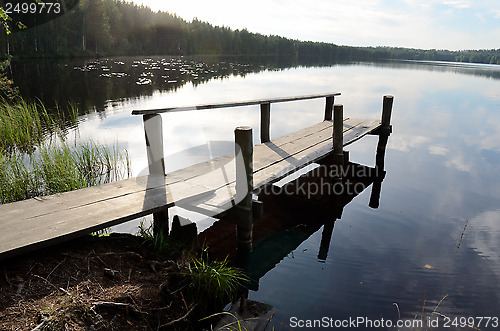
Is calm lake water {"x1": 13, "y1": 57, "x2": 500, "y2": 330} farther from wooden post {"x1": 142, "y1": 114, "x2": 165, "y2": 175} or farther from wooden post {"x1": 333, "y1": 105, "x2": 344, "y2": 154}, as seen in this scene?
wooden post {"x1": 142, "y1": 114, "x2": 165, "y2": 175}

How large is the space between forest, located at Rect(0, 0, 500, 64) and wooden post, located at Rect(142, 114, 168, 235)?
2716 cm

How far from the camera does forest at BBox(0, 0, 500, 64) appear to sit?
48.5 meters

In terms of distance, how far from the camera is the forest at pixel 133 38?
48.5 meters

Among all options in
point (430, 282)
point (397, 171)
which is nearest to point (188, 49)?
point (397, 171)

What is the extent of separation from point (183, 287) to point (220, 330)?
68 cm

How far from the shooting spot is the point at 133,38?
7256cm

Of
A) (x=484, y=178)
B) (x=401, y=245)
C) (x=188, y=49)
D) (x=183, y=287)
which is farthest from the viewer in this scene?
(x=188, y=49)

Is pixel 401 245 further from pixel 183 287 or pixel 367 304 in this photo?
pixel 183 287

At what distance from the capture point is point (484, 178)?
10938 millimetres

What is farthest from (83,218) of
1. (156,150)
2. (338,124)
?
(338,124)

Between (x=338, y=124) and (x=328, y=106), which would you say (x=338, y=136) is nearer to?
(x=338, y=124)

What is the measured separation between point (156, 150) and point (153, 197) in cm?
86

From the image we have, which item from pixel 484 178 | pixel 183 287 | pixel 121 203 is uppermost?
pixel 121 203

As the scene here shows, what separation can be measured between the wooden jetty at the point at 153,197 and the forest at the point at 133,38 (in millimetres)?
27347
